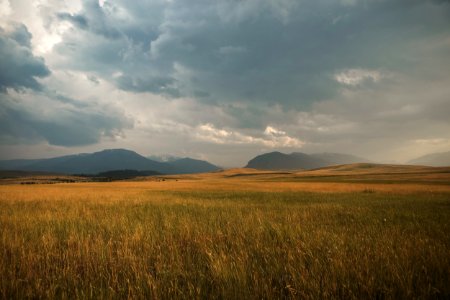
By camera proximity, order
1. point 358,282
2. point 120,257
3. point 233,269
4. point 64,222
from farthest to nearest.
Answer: point 64,222
point 120,257
point 233,269
point 358,282

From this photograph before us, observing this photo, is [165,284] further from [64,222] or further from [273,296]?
[64,222]

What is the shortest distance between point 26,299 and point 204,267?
265cm

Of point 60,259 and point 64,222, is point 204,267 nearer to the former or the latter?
point 60,259

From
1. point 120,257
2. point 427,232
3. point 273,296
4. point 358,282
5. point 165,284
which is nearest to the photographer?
point 273,296

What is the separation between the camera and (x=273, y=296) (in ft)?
10.1

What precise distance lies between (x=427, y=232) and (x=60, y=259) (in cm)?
992

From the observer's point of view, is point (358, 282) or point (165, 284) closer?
point (358, 282)

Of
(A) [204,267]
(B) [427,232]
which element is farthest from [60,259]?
(B) [427,232]

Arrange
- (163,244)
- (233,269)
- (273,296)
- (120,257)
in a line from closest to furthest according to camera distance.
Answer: (273,296), (233,269), (120,257), (163,244)

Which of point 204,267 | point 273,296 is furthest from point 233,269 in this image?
point 273,296

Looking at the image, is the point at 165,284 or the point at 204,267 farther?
the point at 204,267

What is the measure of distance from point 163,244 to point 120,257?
121cm

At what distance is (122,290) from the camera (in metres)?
3.31

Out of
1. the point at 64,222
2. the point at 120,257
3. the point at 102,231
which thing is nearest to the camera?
the point at 120,257
